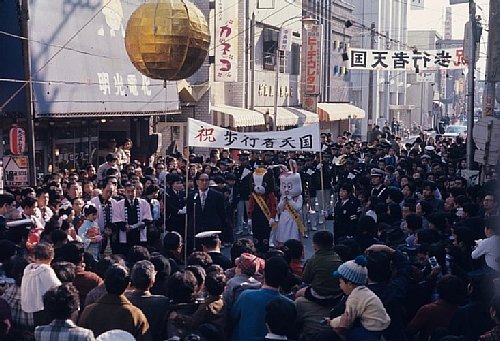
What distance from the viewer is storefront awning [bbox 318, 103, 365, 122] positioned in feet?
127

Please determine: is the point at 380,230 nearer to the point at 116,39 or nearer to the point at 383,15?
the point at 116,39

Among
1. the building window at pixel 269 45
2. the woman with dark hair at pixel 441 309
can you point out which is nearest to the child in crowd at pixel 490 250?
the woman with dark hair at pixel 441 309

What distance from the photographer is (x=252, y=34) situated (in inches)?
1162

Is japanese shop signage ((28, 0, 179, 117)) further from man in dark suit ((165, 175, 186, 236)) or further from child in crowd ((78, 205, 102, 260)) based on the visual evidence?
child in crowd ((78, 205, 102, 260))

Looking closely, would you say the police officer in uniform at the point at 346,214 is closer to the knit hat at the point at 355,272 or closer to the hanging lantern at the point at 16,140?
the hanging lantern at the point at 16,140

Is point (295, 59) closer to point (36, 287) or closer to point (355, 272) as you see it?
point (36, 287)

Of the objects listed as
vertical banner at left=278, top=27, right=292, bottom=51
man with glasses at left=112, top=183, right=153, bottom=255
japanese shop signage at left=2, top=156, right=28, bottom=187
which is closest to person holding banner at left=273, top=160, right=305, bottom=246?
man with glasses at left=112, top=183, right=153, bottom=255

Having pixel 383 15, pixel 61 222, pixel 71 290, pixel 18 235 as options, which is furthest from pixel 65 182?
pixel 383 15

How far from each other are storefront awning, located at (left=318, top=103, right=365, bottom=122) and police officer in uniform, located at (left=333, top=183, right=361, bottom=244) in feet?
86.9

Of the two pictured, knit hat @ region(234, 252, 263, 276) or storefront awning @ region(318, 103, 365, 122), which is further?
storefront awning @ region(318, 103, 365, 122)

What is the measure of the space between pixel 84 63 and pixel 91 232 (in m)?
7.80

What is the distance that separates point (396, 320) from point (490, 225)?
262cm

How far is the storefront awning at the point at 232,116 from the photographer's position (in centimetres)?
2605

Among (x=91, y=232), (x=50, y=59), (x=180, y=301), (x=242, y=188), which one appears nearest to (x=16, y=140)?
(x=50, y=59)
